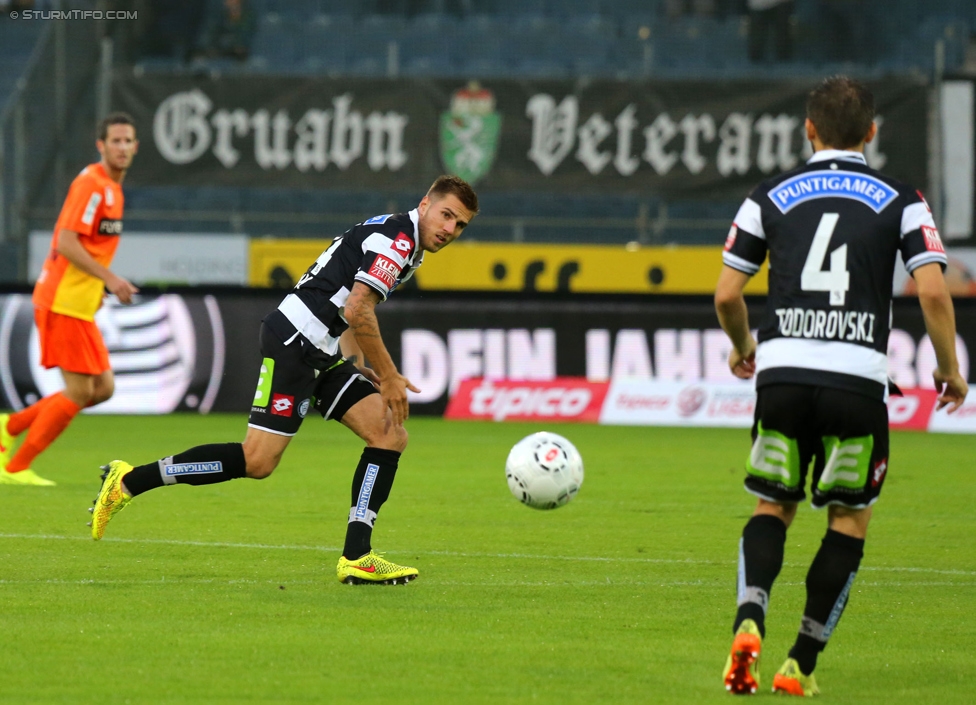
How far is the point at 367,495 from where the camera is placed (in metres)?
6.75

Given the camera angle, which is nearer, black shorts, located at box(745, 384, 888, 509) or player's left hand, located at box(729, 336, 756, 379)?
black shorts, located at box(745, 384, 888, 509)

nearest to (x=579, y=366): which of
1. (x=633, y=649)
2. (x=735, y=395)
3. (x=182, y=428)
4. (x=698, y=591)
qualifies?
(x=735, y=395)

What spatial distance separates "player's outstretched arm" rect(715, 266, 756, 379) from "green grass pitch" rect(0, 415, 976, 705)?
1085mm

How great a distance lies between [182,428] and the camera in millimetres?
14844

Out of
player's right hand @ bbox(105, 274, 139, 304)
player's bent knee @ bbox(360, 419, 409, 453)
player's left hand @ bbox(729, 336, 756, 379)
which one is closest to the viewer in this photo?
player's left hand @ bbox(729, 336, 756, 379)

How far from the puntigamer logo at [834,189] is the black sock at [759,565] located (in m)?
1.02

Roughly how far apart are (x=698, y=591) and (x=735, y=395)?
979cm

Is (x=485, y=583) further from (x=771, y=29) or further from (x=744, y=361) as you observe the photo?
(x=771, y=29)

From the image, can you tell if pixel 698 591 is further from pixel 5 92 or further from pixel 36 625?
pixel 5 92

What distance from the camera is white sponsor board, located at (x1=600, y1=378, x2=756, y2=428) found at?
16219 mm

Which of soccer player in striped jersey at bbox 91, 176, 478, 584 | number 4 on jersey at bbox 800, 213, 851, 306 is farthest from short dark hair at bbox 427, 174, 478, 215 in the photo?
number 4 on jersey at bbox 800, 213, 851, 306

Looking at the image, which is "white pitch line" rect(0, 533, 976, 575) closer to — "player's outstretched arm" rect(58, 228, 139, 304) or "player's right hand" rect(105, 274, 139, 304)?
"player's right hand" rect(105, 274, 139, 304)

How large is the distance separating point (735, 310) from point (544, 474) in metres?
2.45

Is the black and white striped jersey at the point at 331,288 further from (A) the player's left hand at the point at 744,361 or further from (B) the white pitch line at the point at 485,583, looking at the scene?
(A) the player's left hand at the point at 744,361
